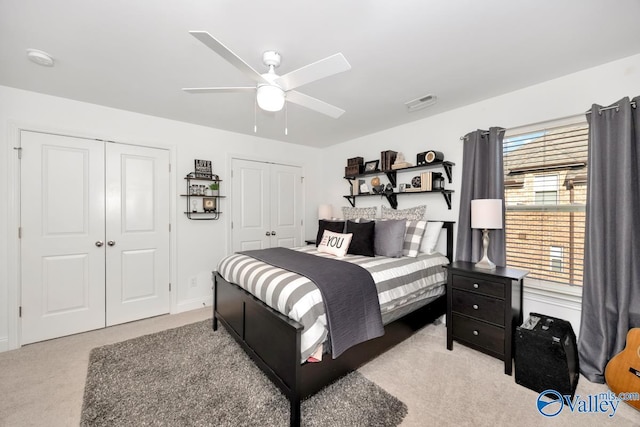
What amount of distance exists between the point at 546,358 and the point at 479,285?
24.2 inches

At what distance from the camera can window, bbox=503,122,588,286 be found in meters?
2.25

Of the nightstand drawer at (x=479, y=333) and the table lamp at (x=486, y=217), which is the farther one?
the table lamp at (x=486, y=217)

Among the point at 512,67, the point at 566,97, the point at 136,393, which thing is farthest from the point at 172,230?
the point at 566,97

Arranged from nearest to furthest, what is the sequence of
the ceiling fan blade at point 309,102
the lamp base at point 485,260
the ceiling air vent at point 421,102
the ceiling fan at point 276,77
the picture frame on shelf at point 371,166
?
1. the ceiling fan at point 276,77
2. the ceiling fan blade at point 309,102
3. the lamp base at point 485,260
4. the ceiling air vent at point 421,102
5. the picture frame on shelf at point 371,166

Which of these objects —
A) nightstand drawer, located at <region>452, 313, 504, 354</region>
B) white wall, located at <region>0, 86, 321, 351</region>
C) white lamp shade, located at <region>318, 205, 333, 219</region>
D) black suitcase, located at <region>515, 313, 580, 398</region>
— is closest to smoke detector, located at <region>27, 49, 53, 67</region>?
white wall, located at <region>0, 86, 321, 351</region>

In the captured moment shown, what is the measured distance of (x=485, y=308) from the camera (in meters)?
2.20

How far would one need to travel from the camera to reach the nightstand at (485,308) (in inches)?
81.4

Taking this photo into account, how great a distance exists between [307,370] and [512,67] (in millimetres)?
2802

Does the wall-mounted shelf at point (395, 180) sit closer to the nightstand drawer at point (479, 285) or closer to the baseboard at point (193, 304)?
the nightstand drawer at point (479, 285)

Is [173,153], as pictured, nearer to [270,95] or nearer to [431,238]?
[270,95]

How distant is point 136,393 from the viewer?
1.83 m

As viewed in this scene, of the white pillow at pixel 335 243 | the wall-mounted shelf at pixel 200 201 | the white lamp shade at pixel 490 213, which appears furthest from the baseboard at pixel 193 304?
the white lamp shade at pixel 490 213

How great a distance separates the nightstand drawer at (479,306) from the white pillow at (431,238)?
0.60 meters

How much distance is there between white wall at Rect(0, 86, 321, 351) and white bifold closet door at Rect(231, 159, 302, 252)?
0.14 m
